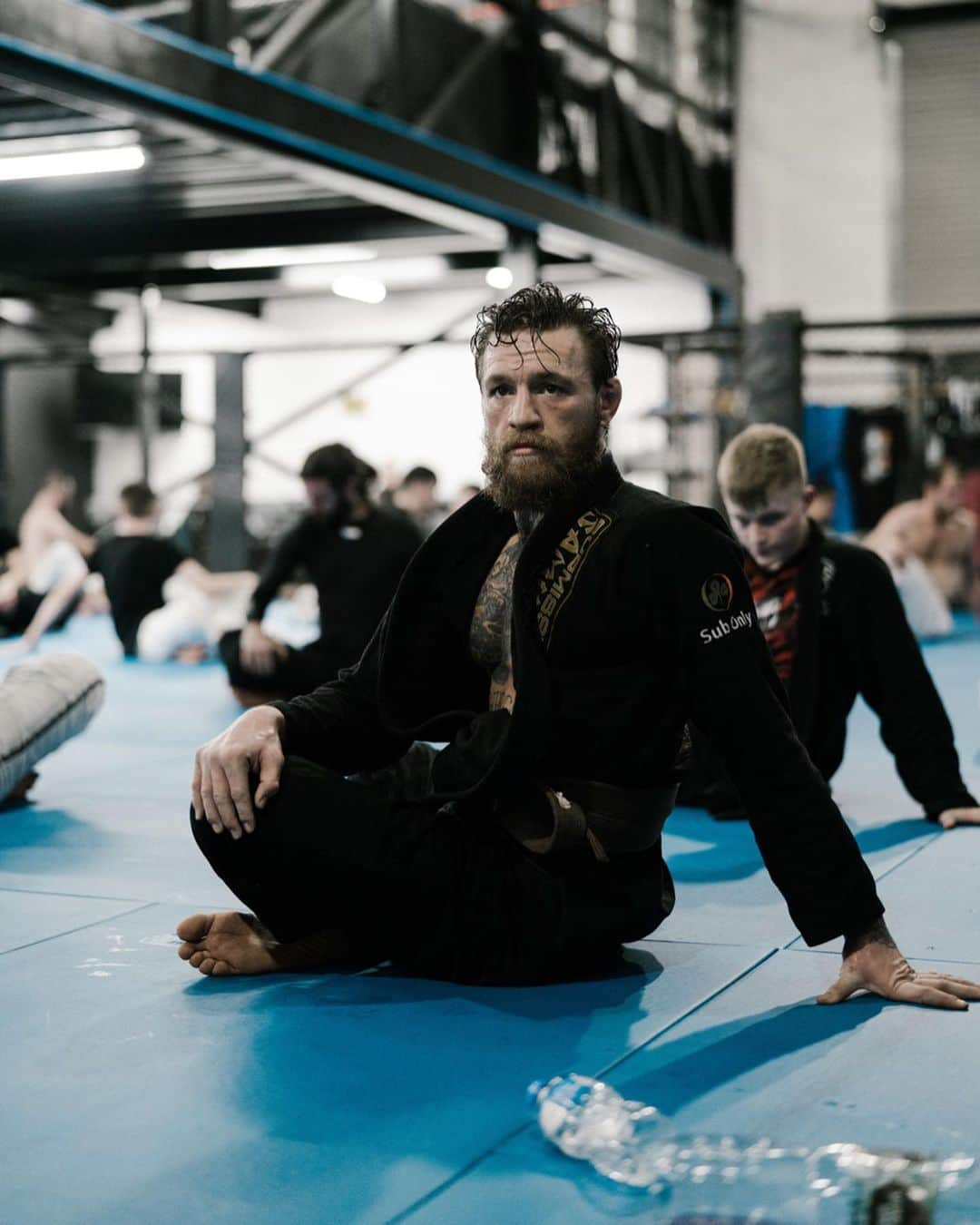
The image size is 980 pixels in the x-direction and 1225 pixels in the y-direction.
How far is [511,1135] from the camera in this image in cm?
237

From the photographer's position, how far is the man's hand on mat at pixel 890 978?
292cm

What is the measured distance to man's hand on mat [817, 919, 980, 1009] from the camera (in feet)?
9.59

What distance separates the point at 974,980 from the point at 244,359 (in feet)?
37.5

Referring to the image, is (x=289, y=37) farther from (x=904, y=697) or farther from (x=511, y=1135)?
(x=511, y=1135)

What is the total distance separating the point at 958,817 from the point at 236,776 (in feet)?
8.98

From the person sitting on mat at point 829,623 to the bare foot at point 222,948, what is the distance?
207 cm

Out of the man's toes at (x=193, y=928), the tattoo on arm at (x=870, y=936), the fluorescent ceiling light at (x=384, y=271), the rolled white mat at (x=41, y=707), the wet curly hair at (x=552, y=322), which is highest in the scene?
the fluorescent ceiling light at (x=384, y=271)

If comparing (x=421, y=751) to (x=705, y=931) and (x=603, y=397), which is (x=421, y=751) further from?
(x=603, y=397)

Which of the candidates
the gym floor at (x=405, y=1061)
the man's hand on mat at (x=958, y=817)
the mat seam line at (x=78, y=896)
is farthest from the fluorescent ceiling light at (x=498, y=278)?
the gym floor at (x=405, y=1061)

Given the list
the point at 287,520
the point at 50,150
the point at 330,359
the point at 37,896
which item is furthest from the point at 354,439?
the point at 37,896

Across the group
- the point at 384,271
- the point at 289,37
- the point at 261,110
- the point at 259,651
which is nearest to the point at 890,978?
the point at 259,651

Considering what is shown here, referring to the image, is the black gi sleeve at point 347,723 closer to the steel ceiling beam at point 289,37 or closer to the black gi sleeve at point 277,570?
the black gi sleeve at point 277,570

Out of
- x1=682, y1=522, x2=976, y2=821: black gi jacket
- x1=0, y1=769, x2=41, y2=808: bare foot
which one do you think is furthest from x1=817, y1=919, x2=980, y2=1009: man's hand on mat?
x1=0, y1=769, x2=41, y2=808: bare foot

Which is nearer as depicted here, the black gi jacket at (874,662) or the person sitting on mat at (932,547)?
the black gi jacket at (874,662)
